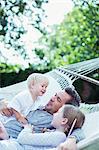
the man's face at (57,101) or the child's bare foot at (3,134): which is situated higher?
the man's face at (57,101)

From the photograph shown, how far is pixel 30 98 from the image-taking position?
8.03ft

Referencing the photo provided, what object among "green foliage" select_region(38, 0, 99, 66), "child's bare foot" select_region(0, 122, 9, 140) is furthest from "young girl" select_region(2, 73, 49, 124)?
"green foliage" select_region(38, 0, 99, 66)

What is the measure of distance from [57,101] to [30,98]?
198mm

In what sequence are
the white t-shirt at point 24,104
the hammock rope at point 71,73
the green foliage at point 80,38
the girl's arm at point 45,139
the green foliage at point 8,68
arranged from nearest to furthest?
1. the girl's arm at point 45,139
2. the white t-shirt at point 24,104
3. the hammock rope at point 71,73
4. the green foliage at point 8,68
5. the green foliage at point 80,38

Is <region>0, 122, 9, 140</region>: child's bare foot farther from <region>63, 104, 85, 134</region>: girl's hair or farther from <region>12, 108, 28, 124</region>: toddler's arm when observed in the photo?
<region>63, 104, 85, 134</region>: girl's hair

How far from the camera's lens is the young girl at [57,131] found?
6.43 feet

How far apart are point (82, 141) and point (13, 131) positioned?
445 millimetres

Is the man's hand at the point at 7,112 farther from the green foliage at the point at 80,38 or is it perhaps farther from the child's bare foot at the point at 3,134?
the green foliage at the point at 80,38

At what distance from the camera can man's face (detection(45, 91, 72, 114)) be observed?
231 cm

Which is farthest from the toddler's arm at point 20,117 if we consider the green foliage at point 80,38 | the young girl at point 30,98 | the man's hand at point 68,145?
the green foliage at point 80,38

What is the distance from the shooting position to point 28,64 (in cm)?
695

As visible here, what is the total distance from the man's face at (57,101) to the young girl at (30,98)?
9cm

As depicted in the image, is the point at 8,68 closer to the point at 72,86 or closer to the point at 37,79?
the point at 72,86

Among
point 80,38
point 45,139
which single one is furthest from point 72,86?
point 80,38
